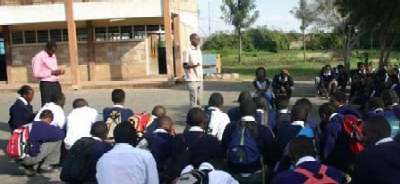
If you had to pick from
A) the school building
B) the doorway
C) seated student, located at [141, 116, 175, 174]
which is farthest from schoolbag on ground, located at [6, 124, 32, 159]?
the doorway

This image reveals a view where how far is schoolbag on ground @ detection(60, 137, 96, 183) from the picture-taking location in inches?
280

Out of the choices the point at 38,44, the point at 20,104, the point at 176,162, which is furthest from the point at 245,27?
the point at 176,162

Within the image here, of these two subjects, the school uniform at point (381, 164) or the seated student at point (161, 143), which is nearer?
the school uniform at point (381, 164)

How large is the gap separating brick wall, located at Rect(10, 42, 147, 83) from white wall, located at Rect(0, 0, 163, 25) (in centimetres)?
269

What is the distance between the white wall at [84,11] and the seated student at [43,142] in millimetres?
15822

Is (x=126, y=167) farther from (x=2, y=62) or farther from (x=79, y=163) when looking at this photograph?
(x=2, y=62)

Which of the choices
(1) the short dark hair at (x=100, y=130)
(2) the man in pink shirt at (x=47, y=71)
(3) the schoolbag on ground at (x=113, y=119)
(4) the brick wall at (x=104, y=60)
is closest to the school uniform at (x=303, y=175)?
(1) the short dark hair at (x=100, y=130)

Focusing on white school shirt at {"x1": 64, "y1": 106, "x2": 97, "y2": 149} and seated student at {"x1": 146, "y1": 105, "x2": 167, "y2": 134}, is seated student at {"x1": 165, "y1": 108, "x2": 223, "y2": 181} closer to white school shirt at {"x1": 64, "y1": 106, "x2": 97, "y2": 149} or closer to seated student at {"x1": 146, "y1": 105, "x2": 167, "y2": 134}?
seated student at {"x1": 146, "y1": 105, "x2": 167, "y2": 134}

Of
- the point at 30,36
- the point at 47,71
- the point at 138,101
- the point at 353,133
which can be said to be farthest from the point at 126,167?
the point at 30,36

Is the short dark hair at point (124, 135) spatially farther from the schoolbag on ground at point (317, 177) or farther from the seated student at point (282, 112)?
the seated student at point (282, 112)

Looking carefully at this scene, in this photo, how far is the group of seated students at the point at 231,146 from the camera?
4.66 m

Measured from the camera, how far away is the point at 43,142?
29.2 feet

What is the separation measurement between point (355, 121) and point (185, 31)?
76.7 feet

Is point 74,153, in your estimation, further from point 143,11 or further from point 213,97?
point 143,11
